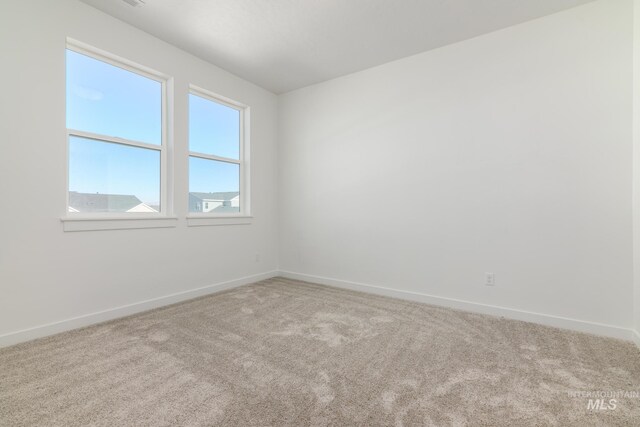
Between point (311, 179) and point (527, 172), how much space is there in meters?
2.53

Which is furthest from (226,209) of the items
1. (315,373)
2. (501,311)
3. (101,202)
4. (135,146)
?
(501,311)

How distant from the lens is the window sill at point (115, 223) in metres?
2.48

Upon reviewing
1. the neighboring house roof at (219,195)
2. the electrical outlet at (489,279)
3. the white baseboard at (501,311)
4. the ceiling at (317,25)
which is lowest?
the white baseboard at (501,311)

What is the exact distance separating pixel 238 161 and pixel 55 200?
2.07 meters

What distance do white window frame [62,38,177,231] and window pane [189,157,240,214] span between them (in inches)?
12.2

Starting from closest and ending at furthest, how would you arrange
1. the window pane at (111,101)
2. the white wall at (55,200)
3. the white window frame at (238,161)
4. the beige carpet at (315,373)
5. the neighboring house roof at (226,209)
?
the beige carpet at (315,373), the white wall at (55,200), the window pane at (111,101), the white window frame at (238,161), the neighboring house roof at (226,209)

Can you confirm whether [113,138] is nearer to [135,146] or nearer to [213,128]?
[135,146]

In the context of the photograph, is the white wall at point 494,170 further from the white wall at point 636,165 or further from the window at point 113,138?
the window at point 113,138

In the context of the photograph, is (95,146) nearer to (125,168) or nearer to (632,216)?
(125,168)

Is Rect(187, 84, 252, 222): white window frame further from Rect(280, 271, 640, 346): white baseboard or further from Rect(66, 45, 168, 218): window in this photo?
Rect(280, 271, 640, 346): white baseboard

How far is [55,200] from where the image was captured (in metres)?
2.40

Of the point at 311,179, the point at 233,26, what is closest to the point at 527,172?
the point at 311,179

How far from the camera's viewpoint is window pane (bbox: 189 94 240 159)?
3557 millimetres

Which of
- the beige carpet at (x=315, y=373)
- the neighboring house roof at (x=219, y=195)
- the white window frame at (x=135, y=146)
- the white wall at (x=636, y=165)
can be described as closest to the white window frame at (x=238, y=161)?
the neighboring house roof at (x=219, y=195)
